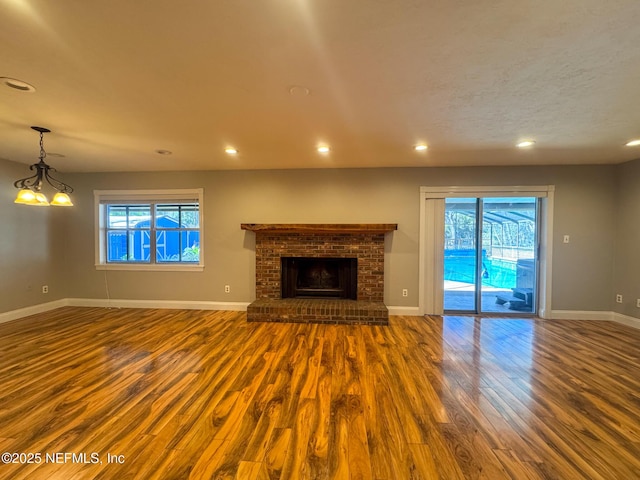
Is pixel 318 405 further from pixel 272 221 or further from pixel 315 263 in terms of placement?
pixel 272 221


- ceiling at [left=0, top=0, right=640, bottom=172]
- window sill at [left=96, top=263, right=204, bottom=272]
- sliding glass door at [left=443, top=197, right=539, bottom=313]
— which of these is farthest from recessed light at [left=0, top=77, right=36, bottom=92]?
sliding glass door at [left=443, top=197, right=539, bottom=313]

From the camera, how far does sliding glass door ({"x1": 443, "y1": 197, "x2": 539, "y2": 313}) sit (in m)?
4.25

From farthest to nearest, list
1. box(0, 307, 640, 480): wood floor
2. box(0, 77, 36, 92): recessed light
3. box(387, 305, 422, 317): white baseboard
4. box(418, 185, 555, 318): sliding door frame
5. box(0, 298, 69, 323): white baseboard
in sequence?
box(387, 305, 422, 317): white baseboard → box(418, 185, 555, 318): sliding door frame → box(0, 298, 69, 323): white baseboard → box(0, 77, 36, 92): recessed light → box(0, 307, 640, 480): wood floor

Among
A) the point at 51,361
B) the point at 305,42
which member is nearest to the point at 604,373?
the point at 305,42

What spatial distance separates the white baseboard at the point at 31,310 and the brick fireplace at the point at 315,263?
141 inches

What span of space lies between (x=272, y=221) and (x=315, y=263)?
107cm

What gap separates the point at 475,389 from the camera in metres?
2.19

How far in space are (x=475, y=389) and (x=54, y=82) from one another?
162 inches

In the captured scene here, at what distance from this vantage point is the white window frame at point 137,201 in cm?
447

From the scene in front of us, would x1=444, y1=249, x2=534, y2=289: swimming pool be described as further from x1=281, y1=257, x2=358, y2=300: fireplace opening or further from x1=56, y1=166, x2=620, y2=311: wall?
x1=281, y1=257, x2=358, y2=300: fireplace opening

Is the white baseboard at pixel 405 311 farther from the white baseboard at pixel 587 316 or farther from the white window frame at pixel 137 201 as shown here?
the white window frame at pixel 137 201

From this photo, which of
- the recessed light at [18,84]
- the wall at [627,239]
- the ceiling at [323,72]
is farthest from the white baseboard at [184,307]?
the recessed light at [18,84]

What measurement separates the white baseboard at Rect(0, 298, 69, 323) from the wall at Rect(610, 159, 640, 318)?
9.26 meters

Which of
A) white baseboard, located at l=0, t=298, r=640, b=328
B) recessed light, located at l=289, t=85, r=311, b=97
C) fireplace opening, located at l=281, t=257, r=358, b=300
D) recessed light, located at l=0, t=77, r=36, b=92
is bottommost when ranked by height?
white baseboard, located at l=0, t=298, r=640, b=328
